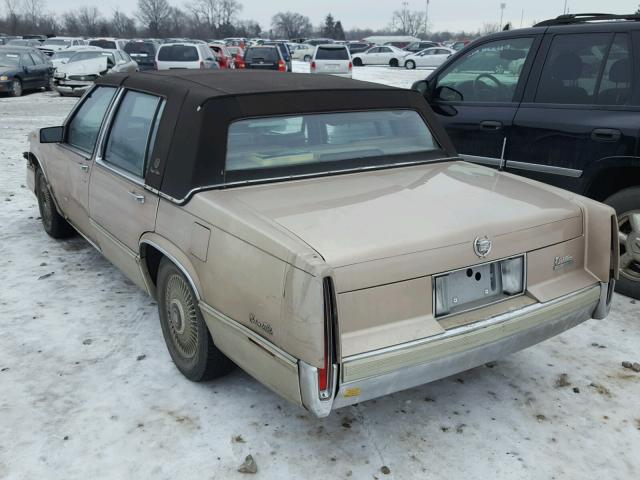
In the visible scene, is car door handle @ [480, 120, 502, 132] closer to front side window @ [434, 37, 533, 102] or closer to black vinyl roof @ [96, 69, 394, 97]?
front side window @ [434, 37, 533, 102]

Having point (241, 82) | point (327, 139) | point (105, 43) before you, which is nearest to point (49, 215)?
point (241, 82)

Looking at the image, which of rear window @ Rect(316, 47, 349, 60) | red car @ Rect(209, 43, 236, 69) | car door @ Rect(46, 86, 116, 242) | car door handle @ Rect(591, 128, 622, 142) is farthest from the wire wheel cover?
rear window @ Rect(316, 47, 349, 60)

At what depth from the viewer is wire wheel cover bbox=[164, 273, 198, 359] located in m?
3.30

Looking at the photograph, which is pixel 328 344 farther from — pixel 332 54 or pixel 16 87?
pixel 332 54

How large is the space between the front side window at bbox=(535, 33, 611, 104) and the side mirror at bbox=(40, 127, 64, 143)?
12.7ft

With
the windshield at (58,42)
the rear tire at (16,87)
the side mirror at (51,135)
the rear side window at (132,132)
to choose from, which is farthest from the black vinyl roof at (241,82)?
the windshield at (58,42)

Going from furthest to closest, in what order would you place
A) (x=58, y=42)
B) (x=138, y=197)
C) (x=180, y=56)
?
(x=58, y=42) < (x=180, y=56) < (x=138, y=197)

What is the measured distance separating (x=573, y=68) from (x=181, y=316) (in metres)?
3.57

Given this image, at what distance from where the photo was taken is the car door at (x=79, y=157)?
4.47 m

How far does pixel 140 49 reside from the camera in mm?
28188

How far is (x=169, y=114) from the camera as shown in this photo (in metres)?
3.49

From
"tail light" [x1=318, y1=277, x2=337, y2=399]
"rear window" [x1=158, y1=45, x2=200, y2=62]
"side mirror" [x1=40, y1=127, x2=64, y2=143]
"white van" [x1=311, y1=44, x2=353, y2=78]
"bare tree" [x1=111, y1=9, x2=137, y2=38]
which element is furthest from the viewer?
"bare tree" [x1=111, y1=9, x2=137, y2=38]

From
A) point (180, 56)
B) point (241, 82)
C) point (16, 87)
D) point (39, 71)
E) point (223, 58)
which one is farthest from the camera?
point (223, 58)

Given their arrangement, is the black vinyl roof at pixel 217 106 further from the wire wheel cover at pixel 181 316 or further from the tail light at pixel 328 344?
the tail light at pixel 328 344
